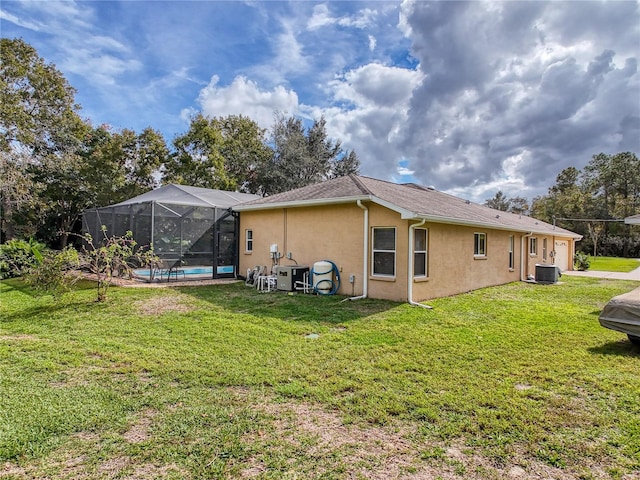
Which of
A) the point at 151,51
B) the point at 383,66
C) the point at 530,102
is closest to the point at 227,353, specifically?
the point at 151,51

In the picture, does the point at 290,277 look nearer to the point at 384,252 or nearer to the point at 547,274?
the point at 384,252

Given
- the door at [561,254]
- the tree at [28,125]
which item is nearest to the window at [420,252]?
the door at [561,254]

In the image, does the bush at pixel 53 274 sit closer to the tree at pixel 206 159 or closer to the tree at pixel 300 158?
the tree at pixel 206 159

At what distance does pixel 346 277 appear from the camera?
1016cm

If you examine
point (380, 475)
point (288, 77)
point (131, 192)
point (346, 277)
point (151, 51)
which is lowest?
point (380, 475)

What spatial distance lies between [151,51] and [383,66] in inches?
334

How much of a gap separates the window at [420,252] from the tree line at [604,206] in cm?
3072

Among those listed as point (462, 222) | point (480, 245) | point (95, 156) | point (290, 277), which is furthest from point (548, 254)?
point (95, 156)

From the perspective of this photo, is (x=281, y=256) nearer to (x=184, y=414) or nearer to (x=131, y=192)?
(x=184, y=414)

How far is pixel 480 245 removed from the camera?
40.6 ft

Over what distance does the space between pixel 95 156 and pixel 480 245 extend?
22.1m

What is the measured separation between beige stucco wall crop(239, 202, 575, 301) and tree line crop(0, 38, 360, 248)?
41.4 ft

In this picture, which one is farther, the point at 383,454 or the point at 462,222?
the point at 462,222

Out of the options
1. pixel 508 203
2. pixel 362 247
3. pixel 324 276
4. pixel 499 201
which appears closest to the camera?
pixel 362 247
